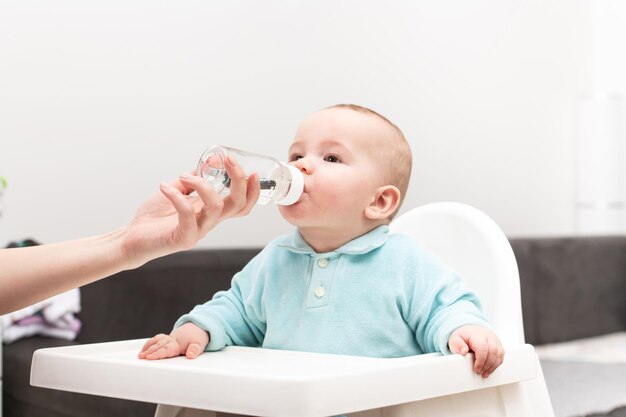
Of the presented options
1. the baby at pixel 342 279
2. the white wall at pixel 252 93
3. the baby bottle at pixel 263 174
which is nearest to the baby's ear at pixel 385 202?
the baby at pixel 342 279

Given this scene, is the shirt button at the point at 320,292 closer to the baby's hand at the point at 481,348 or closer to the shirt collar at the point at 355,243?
the shirt collar at the point at 355,243

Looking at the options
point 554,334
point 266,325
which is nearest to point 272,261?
point 266,325

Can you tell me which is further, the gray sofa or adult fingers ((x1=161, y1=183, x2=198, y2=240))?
the gray sofa

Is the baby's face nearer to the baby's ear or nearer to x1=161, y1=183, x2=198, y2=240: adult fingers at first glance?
the baby's ear

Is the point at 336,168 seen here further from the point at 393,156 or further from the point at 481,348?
the point at 481,348

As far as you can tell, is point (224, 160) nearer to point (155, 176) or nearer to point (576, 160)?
point (155, 176)

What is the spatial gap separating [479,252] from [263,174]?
36 cm

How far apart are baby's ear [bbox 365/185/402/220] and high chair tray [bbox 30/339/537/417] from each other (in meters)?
0.23

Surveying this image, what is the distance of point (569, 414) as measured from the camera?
1594mm

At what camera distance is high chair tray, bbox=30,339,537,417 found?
70cm

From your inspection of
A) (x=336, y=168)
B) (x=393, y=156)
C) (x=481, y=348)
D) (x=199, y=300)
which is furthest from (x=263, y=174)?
(x=199, y=300)

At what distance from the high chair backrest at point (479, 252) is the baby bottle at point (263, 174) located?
0.30m

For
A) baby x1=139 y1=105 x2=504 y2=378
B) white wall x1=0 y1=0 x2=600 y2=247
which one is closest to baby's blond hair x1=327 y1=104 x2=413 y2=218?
baby x1=139 y1=105 x2=504 y2=378

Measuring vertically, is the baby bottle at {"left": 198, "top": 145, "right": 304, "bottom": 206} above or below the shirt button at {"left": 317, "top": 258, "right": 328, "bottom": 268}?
above
